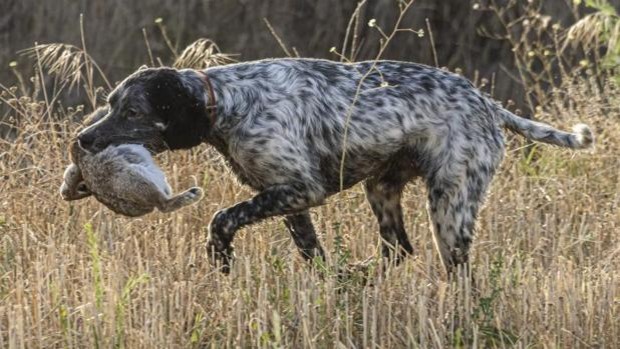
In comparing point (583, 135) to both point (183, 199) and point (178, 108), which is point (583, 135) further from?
point (183, 199)

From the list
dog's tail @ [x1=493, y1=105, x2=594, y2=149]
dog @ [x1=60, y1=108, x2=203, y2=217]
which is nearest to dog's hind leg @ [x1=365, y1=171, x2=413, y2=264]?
dog's tail @ [x1=493, y1=105, x2=594, y2=149]

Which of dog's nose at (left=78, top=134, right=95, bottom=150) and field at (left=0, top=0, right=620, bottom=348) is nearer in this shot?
field at (left=0, top=0, right=620, bottom=348)

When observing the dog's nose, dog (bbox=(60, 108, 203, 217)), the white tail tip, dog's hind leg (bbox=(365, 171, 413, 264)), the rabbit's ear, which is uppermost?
the dog's nose

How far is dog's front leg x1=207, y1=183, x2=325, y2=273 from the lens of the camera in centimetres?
648

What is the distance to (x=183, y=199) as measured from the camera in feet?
19.4

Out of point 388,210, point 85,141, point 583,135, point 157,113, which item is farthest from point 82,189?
point 583,135

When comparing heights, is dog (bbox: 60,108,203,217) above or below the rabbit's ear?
above

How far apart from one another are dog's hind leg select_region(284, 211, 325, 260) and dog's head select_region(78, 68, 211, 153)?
0.68 m

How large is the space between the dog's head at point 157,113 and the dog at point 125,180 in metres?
0.19

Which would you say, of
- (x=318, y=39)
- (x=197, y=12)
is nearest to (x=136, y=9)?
(x=197, y=12)

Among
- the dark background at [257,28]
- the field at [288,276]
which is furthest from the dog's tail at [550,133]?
the dark background at [257,28]

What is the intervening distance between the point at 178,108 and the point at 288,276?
0.81m

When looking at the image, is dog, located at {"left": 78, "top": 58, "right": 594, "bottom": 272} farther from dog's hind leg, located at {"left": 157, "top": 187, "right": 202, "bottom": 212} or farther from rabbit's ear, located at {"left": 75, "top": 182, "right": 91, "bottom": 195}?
dog's hind leg, located at {"left": 157, "top": 187, "right": 202, "bottom": 212}

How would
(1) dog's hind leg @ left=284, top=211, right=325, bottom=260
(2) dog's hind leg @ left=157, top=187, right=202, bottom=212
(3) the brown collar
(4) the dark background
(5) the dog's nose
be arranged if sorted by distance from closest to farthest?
(2) dog's hind leg @ left=157, top=187, right=202, bottom=212 → (5) the dog's nose → (3) the brown collar → (1) dog's hind leg @ left=284, top=211, right=325, bottom=260 → (4) the dark background
